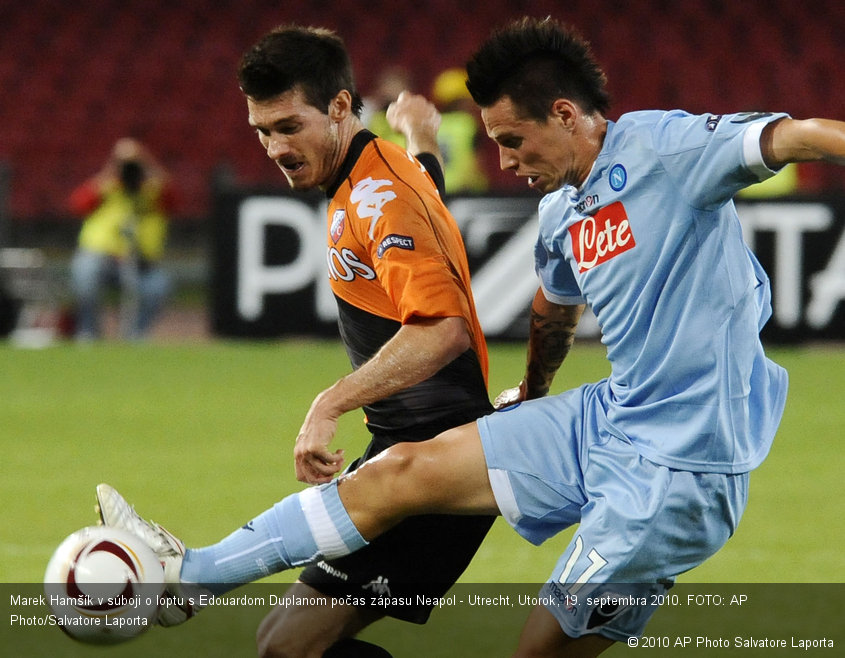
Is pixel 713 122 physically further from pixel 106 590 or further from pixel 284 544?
pixel 106 590

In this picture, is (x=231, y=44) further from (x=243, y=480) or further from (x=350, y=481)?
(x=350, y=481)

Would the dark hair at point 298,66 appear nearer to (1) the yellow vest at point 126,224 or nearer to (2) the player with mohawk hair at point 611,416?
(2) the player with mohawk hair at point 611,416

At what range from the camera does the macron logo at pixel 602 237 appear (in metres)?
3.06

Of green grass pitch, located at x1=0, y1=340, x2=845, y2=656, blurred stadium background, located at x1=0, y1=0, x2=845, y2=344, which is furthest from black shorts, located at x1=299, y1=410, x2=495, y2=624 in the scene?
blurred stadium background, located at x1=0, y1=0, x2=845, y2=344

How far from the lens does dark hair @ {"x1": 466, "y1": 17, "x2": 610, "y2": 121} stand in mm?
3117

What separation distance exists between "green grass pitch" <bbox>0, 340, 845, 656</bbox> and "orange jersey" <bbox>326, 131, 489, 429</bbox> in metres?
1.18

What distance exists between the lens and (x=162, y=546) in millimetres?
3125

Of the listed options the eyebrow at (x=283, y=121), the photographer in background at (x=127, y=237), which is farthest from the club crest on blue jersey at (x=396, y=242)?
the photographer in background at (x=127, y=237)

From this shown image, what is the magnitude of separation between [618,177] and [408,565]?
1.11 m

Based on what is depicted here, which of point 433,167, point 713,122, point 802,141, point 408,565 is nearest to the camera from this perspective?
point 802,141

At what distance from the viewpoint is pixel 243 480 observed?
6.64m

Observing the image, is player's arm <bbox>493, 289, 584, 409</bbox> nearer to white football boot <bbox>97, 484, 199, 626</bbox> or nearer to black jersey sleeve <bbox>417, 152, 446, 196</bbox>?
black jersey sleeve <bbox>417, 152, 446, 196</bbox>

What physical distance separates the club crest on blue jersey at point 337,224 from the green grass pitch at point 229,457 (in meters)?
1.50

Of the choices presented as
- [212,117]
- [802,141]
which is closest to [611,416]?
[802,141]
